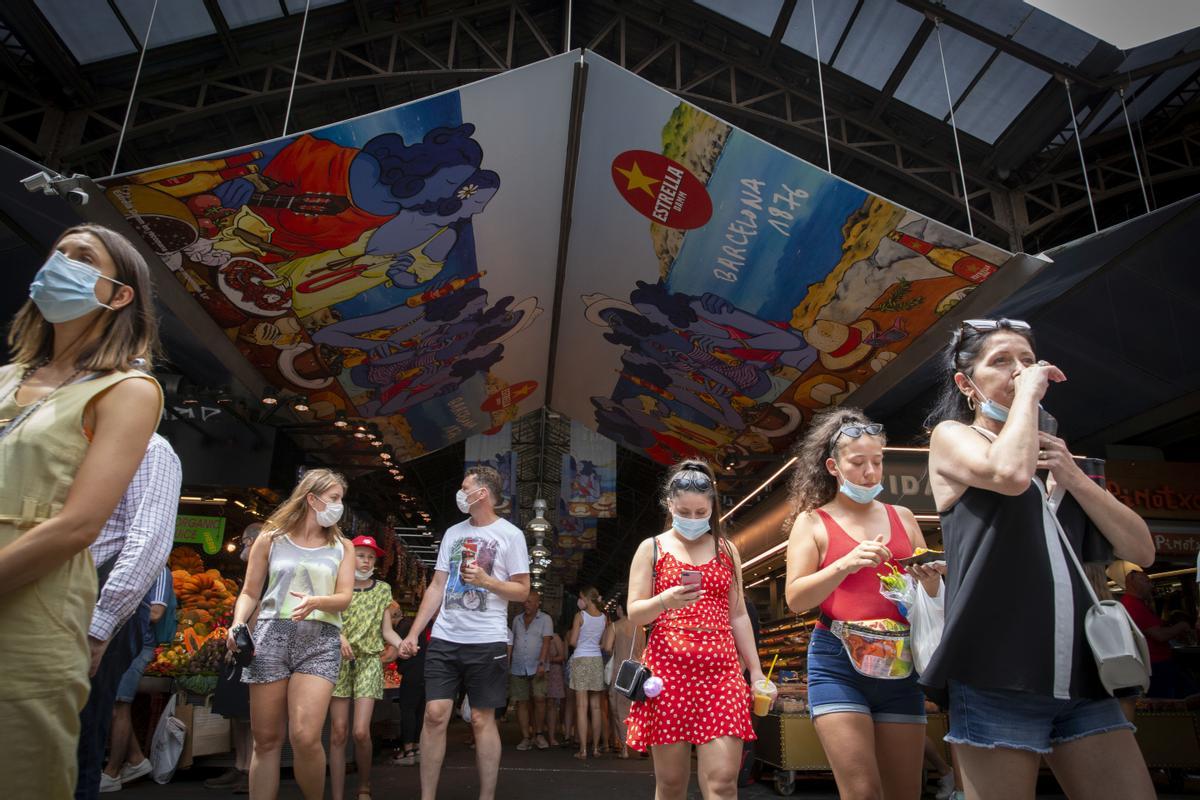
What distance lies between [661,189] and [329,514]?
525 cm

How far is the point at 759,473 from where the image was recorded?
13.9 m

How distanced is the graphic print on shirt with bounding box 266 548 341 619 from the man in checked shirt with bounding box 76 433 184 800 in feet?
3.92

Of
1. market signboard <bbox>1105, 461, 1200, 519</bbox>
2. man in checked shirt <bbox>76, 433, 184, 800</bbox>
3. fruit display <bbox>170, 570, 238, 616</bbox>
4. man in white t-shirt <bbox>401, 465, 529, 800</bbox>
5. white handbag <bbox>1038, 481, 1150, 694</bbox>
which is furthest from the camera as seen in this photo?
market signboard <bbox>1105, 461, 1200, 519</bbox>

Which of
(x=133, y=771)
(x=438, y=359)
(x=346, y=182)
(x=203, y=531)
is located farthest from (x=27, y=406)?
(x=203, y=531)

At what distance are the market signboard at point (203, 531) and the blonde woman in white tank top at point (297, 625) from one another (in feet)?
27.1

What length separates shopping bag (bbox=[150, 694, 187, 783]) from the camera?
5.82m

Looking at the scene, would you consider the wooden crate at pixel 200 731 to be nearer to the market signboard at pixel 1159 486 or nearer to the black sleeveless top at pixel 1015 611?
the black sleeveless top at pixel 1015 611

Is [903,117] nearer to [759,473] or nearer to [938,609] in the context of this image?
[759,473]

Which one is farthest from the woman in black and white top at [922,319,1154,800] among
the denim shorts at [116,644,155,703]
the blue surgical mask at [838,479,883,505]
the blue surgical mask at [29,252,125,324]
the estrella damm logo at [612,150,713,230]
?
the estrella damm logo at [612,150,713,230]

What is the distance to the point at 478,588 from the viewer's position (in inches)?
167

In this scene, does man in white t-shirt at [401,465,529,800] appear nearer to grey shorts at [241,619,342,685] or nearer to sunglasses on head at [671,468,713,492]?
grey shorts at [241,619,342,685]

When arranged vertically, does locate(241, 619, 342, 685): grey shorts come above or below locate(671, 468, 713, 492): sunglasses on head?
below

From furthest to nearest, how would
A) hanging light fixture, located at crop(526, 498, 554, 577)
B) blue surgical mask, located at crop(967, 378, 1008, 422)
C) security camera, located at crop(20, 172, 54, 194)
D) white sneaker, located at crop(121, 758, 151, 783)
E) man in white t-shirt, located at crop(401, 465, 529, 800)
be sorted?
hanging light fixture, located at crop(526, 498, 554, 577), white sneaker, located at crop(121, 758, 151, 783), security camera, located at crop(20, 172, 54, 194), man in white t-shirt, located at crop(401, 465, 529, 800), blue surgical mask, located at crop(967, 378, 1008, 422)

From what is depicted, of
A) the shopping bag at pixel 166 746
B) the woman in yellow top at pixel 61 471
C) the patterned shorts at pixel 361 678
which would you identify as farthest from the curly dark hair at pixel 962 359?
the shopping bag at pixel 166 746
